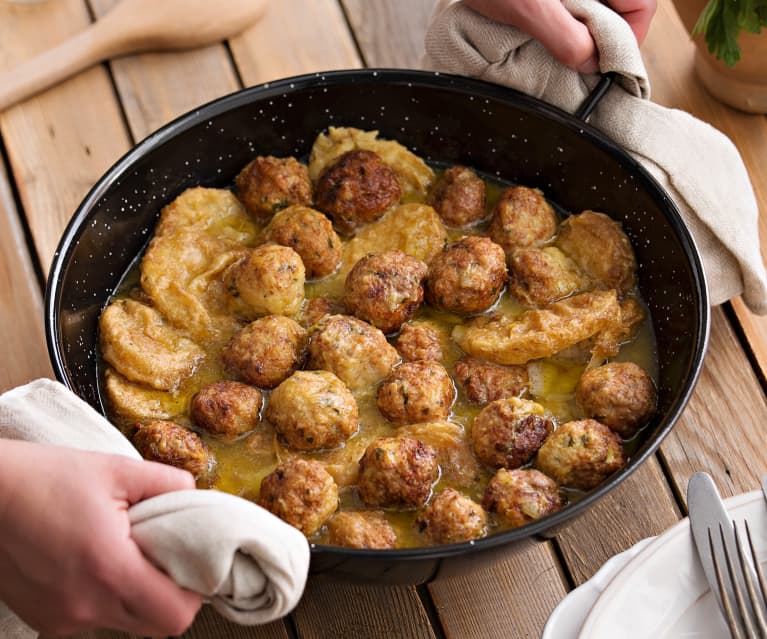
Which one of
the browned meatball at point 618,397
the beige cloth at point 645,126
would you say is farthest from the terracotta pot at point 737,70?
the browned meatball at point 618,397

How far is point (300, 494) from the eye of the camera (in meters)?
2.51

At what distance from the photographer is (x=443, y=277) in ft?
9.95

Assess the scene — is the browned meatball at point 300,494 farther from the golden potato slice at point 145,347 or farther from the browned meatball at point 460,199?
the browned meatball at point 460,199

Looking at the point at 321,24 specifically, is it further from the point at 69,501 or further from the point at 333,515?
the point at 69,501

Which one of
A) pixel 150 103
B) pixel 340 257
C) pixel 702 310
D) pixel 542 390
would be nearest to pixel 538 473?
pixel 542 390

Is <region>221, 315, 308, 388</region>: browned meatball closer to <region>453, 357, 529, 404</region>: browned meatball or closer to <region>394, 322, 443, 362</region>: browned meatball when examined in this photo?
<region>394, 322, 443, 362</region>: browned meatball

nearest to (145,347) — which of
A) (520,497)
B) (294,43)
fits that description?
(520,497)

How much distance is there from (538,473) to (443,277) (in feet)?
2.31

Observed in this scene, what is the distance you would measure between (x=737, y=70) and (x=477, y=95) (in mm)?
1143

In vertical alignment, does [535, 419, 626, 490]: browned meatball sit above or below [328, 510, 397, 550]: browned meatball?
below

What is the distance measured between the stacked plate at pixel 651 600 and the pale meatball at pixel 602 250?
92 cm

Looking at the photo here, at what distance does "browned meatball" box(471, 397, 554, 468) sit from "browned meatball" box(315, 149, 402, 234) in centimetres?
91

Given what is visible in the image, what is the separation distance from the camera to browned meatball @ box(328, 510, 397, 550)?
2490 millimetres

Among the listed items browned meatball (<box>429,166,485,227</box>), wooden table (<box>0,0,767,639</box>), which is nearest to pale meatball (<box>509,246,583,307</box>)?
browned meatball (<box>429,166,485,227</box>)
